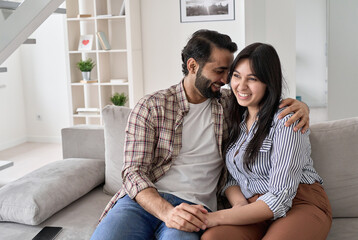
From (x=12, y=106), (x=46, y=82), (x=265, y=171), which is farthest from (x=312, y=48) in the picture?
(x=265, y=171)

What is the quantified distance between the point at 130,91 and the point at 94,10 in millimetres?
996

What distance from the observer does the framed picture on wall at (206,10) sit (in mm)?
4824

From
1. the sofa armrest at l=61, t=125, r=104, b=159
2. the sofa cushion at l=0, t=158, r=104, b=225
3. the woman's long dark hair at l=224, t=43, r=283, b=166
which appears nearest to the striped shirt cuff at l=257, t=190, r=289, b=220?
the woman's long dark hair at l=224, t=43, r=283, b=166

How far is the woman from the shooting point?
1485 millimetres

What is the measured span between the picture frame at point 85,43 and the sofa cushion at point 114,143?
9.77ft

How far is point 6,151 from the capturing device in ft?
17.0

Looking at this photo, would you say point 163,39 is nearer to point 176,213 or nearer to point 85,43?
point 85,43

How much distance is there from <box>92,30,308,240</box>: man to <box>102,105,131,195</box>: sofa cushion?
302mm

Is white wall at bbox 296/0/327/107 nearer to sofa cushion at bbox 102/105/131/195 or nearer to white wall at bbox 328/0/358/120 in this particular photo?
white wall at bbox 328/0/358/120

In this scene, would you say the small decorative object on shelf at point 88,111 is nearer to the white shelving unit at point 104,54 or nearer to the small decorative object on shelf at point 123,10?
the white shelving unit at point 104,54

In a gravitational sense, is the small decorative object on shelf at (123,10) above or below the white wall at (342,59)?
above

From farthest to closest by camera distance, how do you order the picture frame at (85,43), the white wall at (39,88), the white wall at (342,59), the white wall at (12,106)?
the white wall at (39,88)
the white wall at (12,106)
the picture frame at (85,43)
the white wall at (342,59)

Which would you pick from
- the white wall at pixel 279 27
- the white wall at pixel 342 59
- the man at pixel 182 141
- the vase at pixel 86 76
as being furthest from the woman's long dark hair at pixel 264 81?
the vase at pixel 86 76

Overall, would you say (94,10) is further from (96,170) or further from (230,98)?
(230,98)
